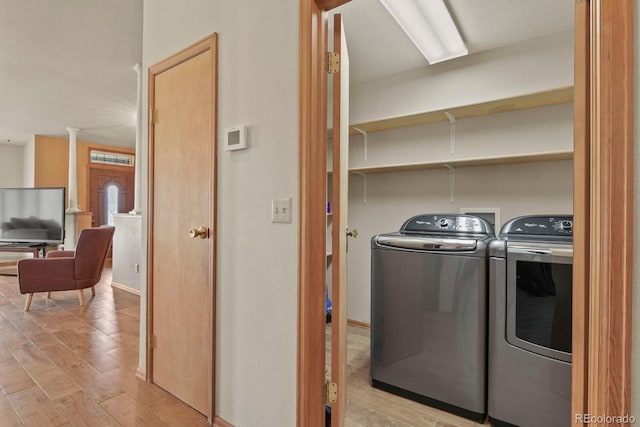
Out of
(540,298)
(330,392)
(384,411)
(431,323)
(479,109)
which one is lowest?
(384,411)

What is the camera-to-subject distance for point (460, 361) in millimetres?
1870

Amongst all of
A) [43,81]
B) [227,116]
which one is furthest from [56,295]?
[227,116]

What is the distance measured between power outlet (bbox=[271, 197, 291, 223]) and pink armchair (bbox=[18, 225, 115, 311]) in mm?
3283

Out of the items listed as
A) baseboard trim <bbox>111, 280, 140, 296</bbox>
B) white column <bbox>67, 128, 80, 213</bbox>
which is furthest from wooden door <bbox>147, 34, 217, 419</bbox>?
white column <bbox>67, 128, 80, 213</bbox>

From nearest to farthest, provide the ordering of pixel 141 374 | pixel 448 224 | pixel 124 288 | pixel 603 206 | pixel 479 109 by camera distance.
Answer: pixel 603 206
pixel 141 374
pixel 448 224
pixel 479 109
pixel 124 288

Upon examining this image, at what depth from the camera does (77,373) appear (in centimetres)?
224

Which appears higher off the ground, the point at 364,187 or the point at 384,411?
the point at 364,187

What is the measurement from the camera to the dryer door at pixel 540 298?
62.7 inches

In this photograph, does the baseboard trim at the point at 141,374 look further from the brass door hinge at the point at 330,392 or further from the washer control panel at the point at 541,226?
the washer control panel at the point at 541,226

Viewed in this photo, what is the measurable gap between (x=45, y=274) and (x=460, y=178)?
437 centimetres

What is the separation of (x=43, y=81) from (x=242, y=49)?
4.09 metres

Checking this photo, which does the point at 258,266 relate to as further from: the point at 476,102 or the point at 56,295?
the point at 56,295

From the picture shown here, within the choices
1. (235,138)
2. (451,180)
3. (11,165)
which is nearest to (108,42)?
(235,138)

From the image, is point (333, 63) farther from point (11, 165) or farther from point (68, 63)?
point (11, 165)
